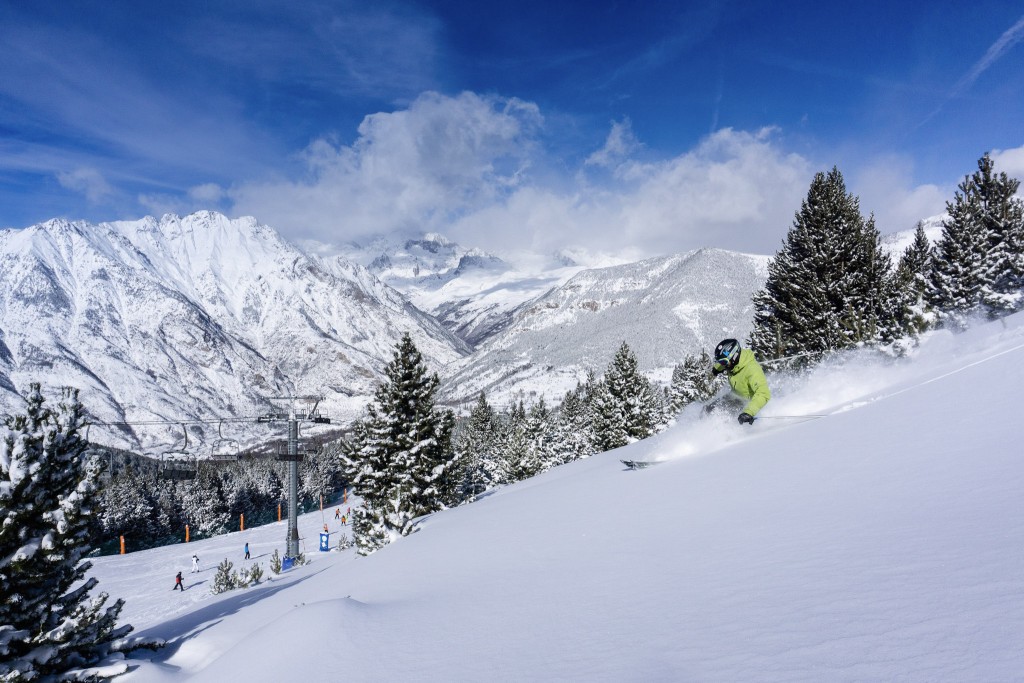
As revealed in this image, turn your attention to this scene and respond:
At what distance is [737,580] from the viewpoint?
3.54 meters

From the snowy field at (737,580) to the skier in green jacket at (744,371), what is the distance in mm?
1366

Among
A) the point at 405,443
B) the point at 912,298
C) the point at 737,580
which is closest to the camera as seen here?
the point at 737,580

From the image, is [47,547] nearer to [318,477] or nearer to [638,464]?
[638,464]

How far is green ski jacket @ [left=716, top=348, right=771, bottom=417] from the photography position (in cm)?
984

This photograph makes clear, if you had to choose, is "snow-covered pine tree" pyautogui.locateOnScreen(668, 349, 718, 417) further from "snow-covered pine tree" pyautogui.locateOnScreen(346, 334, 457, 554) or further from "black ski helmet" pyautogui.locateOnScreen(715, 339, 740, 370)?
"black ski helmet" pyautogui.locateOnScreen(715, 339, 740, 370)

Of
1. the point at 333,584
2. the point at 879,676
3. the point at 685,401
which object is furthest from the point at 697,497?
the point at 685,401

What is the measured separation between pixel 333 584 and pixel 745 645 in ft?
24.7

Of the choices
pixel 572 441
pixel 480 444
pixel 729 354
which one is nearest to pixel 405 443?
pixel 729 354

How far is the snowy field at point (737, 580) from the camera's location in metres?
2.38

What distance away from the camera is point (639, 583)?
4121 millimetres

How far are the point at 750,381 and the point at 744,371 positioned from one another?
22 centimetres

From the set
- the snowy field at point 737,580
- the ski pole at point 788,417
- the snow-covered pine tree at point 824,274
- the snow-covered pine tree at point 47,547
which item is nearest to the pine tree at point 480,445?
the snow-covered pine tree at point 824,274

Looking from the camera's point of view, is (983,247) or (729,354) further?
(983,247)

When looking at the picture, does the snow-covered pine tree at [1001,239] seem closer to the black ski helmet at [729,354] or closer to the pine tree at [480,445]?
the black ski helmet at [729,354]
